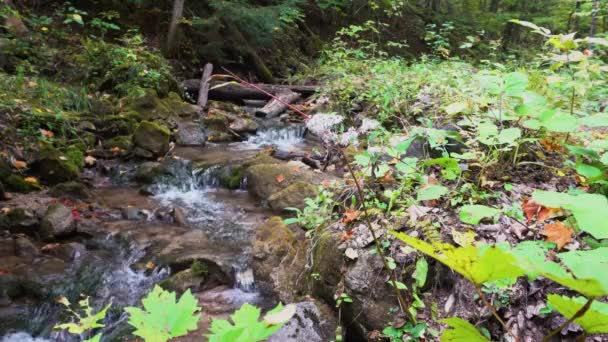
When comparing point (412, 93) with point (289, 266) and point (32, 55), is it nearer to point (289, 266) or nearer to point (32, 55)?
point (289, 266)

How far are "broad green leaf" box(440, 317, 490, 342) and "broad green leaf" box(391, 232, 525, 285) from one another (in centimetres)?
11

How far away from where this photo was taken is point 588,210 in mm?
806

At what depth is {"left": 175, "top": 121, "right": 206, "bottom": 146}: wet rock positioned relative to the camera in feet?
→ 26.3

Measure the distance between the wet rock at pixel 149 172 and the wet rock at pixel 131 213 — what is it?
990mm

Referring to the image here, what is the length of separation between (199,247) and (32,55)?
6.83 m

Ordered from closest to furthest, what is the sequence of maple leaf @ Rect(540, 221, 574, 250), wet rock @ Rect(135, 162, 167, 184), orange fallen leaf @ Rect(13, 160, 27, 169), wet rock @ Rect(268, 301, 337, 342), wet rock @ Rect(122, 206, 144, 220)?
maple leaf @ Rect(540, 221, 574, 250)
wet rock @ Rect(268, 301, 337, 342)
wet rock @ Rect(122, 206, 144, 220)
orange fallen leaf @ Rect(13, 160, 27, 169)
wet rock @ Rect(135, 162, 167, 184)

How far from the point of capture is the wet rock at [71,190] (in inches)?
211

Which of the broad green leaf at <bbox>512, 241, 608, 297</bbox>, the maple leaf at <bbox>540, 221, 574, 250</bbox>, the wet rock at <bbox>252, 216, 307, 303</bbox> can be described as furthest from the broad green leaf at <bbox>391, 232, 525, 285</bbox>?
the wet rock at <bbox>252, 216, 307, 303</bbox>

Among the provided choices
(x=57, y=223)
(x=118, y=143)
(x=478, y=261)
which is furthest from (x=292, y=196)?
(x=478, y=261)

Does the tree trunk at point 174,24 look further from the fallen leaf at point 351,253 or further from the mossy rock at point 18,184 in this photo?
the fallen leaf at point 351,253

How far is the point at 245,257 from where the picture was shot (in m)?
4.34

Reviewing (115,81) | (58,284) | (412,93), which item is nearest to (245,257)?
(58,284)

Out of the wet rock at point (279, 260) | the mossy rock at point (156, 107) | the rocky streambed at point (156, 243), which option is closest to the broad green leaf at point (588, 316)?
the rocky streambed at point (156, 243)

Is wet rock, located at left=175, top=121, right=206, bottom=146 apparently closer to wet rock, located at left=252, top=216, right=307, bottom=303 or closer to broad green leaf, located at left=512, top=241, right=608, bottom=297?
wet rock, located at left=252, top=216, right=307, bottom=303
